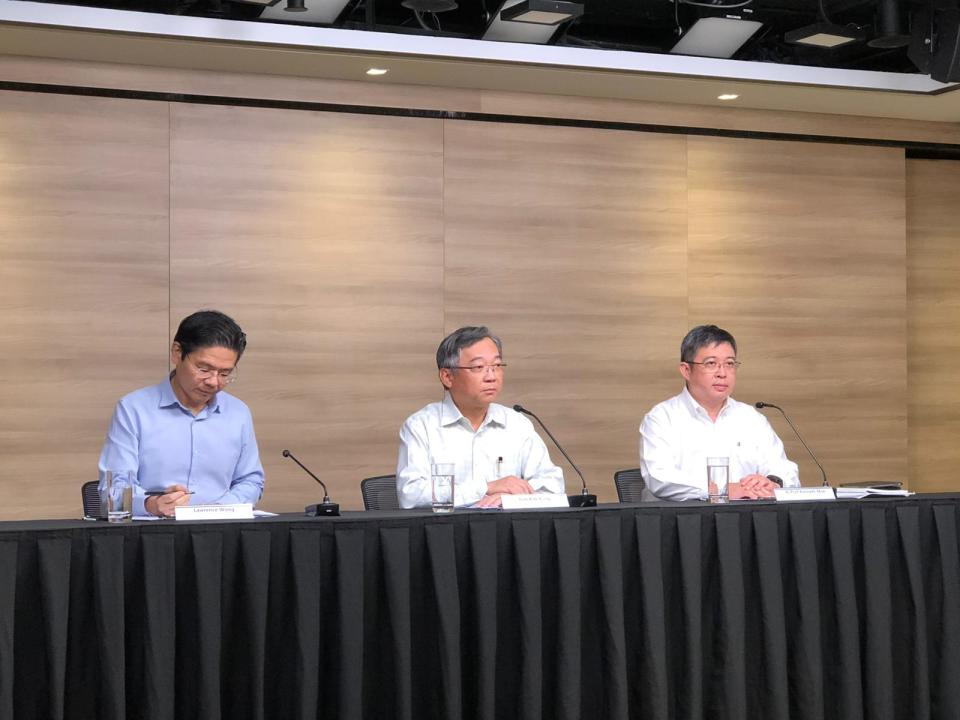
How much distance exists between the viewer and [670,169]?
6332mm

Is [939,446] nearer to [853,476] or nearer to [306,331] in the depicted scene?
[853,476]

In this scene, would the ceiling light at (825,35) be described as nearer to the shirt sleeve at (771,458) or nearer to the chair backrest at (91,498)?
the shirt sleeve at (771,458)

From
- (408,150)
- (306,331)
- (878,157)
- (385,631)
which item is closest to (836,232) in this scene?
(878,157)

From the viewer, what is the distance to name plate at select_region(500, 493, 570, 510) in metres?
3.19

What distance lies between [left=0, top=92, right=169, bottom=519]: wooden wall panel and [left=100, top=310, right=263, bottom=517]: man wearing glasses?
1.60m

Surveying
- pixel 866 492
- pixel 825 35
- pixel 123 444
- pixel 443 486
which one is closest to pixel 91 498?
pixel 123 444

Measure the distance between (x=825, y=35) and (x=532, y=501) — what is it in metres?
2.85

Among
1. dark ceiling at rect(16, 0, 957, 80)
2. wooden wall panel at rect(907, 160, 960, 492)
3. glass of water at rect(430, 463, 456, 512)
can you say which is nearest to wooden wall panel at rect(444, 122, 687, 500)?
dark ceiling at rect(16, 0, 957, 80)

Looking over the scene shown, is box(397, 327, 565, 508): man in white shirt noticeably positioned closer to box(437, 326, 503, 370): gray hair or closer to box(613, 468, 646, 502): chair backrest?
box(437, 326, 503, 370): gray hair

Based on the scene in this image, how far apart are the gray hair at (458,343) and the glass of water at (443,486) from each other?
2.49 ft

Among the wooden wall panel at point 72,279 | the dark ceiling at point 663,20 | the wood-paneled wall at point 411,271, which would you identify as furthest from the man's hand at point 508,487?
the dark ceiling at point 663,20

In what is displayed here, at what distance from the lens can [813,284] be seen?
A: 6.56 m

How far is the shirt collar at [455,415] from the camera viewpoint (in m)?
4.15

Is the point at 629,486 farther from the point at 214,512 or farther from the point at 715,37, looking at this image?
the point at 715,37
